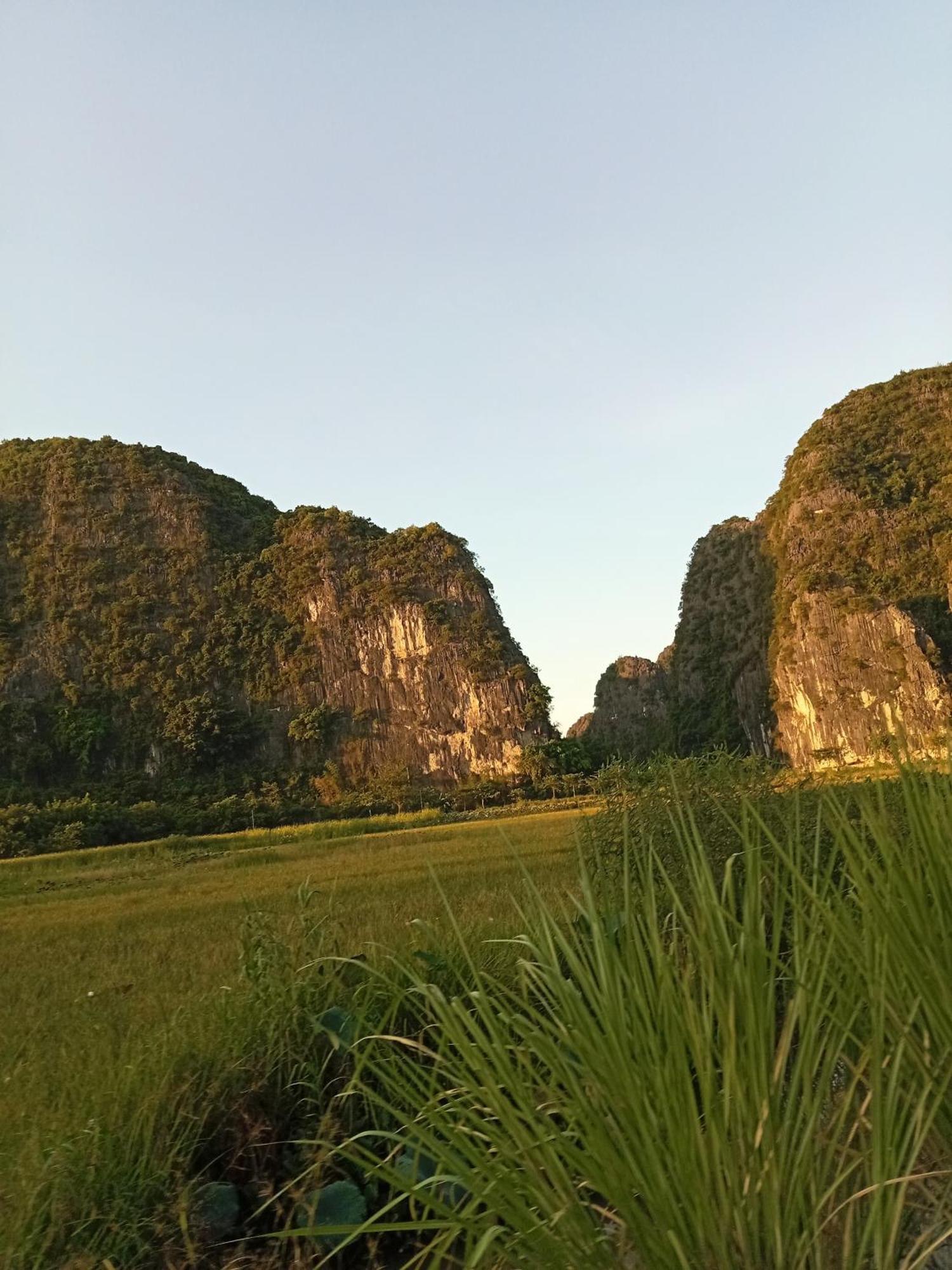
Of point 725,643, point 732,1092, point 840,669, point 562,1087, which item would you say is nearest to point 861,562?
point 840,669

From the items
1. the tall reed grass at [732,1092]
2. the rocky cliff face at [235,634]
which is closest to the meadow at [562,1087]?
the tall reed grass at [732,1092]

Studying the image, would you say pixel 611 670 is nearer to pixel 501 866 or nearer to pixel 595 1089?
pixel 501 866

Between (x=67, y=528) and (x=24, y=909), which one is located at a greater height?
(x=67, y=528)

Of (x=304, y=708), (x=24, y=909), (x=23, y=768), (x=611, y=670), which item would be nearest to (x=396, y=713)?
(x=304, y=708)

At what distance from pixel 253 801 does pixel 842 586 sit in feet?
124

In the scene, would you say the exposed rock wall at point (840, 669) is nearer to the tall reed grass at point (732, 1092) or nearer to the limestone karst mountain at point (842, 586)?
the limestone karst mountain at point (842, 586)

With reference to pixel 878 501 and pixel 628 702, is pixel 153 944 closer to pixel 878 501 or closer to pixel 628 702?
pixel 878 501

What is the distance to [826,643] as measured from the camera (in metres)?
60.9

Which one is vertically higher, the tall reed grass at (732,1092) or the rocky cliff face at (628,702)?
the rocky cliff face at (628,702)

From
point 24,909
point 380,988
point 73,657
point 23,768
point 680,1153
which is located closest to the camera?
point 680,1153

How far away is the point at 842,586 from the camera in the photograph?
61750 mm

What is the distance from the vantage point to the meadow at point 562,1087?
1.15 metres

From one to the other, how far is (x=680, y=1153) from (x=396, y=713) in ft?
222

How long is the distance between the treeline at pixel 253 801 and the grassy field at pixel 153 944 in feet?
46.3
